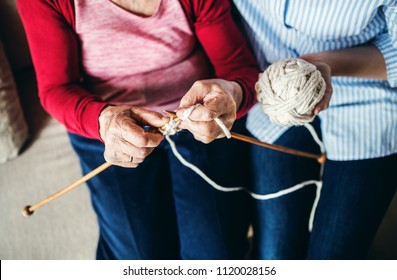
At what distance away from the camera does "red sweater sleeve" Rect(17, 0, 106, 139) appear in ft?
2.30

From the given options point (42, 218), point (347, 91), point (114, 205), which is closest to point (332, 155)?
point (347, 91)

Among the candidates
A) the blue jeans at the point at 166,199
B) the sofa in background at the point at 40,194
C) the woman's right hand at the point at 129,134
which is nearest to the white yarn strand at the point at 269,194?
the blue jeans at the point at 166,199

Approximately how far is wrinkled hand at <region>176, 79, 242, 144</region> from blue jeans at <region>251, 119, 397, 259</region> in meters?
0.27

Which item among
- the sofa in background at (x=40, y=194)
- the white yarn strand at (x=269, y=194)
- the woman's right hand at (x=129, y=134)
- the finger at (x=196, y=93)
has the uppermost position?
the finger at (x=196, y=93)

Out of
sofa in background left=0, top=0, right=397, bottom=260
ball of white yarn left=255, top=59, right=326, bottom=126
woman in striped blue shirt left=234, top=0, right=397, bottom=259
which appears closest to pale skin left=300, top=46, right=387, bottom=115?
woman in striped blue shirt left=234, top=0, right=397, bottom=259

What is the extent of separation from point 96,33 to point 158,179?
0.34 meters

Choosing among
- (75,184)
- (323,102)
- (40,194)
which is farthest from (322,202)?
(40,194)

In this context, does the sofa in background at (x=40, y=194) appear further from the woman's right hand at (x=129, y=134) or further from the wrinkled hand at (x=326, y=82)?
the wrinkled hand at (x=326, y=82)

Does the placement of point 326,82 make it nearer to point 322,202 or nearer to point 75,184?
point 322,202

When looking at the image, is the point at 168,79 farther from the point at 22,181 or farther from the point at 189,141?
the point at 22,181

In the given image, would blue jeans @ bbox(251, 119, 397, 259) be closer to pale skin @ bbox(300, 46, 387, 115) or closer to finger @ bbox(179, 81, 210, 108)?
pale skin @ bbox(300, 46, 387, 115)

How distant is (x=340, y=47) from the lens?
834 millimetres

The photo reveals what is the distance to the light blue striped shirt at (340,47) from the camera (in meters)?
0.77

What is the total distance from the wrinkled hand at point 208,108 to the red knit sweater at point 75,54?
0.33 feet
